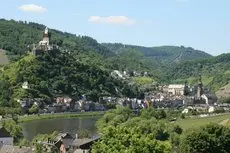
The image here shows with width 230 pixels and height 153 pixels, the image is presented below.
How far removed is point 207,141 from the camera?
149 feet

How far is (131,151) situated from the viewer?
87.2 ft

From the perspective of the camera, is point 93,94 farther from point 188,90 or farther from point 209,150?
point 209,150

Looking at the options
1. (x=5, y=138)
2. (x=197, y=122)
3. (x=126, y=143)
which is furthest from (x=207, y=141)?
(x=197, y=122)

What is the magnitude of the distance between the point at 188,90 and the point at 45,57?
63.9m

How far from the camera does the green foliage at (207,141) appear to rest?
148 feet

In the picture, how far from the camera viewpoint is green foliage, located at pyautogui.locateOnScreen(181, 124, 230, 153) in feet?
148

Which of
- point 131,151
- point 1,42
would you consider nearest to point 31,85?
point 1,42

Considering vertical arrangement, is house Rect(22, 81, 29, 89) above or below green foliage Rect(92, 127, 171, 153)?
above

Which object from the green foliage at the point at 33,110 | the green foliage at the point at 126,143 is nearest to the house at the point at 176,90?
the green foliage at the point at 33,110

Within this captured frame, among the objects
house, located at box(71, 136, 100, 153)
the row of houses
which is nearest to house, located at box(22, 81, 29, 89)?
the row of houses

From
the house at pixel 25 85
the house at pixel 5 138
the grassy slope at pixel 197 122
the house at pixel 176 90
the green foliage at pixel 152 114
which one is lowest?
the house at pixel 5 138

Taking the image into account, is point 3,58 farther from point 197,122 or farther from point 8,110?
point 197,122

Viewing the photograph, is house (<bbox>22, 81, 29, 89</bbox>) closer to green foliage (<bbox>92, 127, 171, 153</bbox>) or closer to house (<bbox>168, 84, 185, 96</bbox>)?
house (<bbox>168, 84, 185, 96</bbox>)

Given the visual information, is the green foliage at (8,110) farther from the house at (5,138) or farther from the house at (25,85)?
the house at (5,138)
